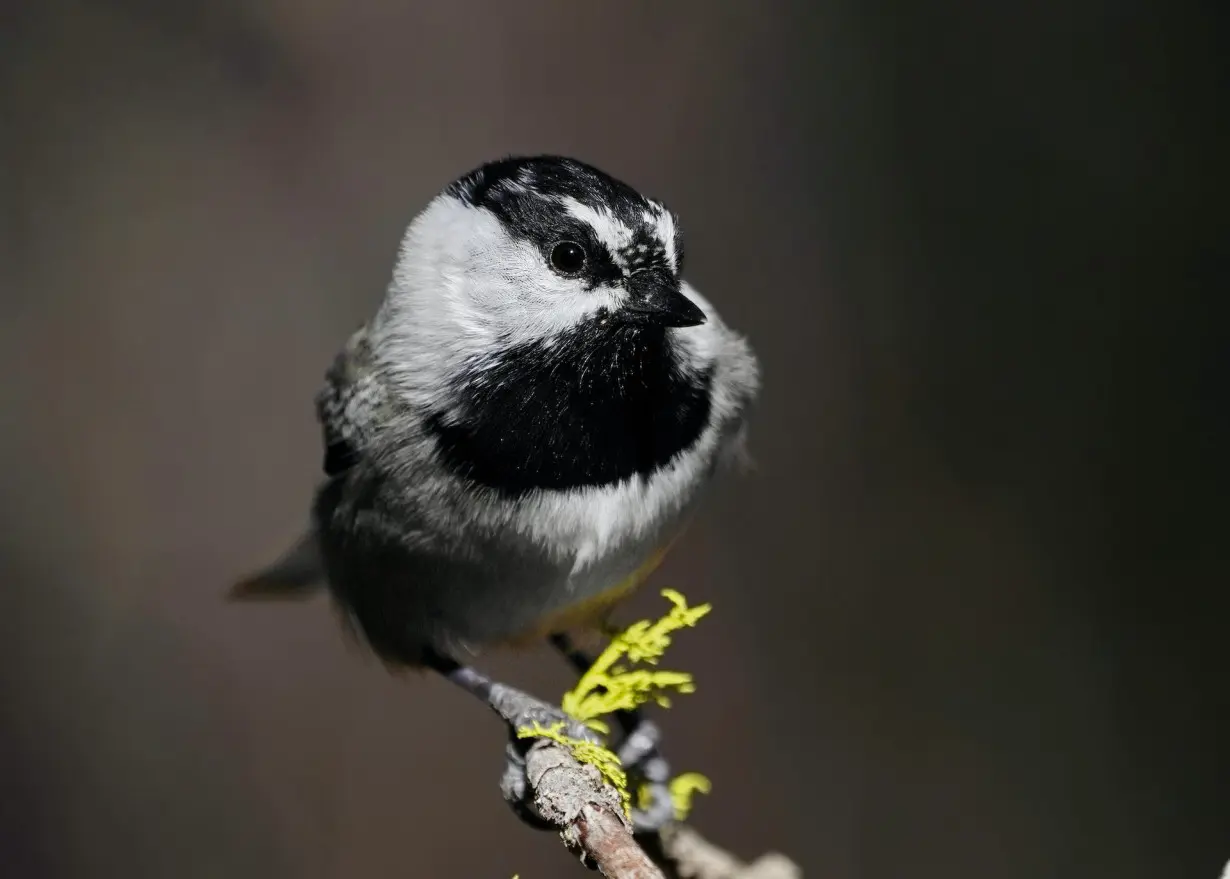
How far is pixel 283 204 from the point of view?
225 cm

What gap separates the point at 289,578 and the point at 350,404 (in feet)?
1.78

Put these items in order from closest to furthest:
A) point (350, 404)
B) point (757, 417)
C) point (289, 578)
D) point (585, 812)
→ point (585, 812)
point (350, 404)
point (289, 578)
point (757, 417)

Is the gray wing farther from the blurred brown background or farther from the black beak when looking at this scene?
the blurred brown background

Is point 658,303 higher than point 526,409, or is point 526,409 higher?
point 658,303

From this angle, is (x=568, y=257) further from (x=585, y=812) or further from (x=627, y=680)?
(x=585, y=812)

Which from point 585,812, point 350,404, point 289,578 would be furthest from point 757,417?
point 585,812

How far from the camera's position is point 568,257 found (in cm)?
138

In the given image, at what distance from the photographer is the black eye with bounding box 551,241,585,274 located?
1378mm

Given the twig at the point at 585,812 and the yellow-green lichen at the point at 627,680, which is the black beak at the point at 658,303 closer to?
the yellow-green lichen at the point at 627,680

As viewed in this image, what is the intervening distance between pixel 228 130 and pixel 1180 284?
1.88 metres

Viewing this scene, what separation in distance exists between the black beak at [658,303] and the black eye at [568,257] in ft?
0.20

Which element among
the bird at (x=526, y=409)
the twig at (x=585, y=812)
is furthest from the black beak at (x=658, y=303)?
the twig at (x=585, y=812)

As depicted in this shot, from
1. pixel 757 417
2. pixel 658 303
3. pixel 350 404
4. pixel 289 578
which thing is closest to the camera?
pixel 658 303

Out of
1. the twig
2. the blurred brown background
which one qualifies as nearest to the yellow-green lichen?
the twig
